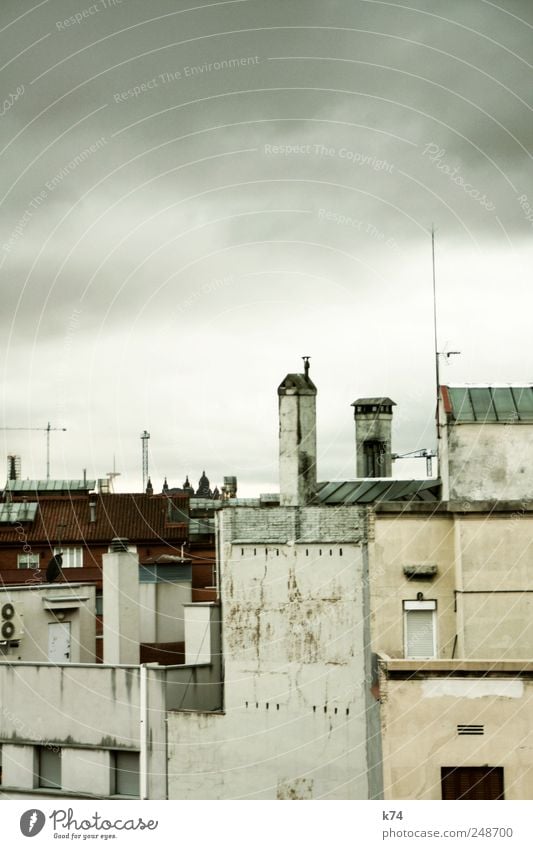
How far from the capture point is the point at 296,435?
741 inches

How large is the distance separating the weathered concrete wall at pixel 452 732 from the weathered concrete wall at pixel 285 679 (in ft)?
10.7

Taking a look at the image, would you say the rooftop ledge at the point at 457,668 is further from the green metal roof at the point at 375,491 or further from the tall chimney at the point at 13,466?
the tall chimney at the point at 13,466

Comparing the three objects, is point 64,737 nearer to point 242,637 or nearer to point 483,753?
point 242,637

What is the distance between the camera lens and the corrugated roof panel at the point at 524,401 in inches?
669

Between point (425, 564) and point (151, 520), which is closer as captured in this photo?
point (425, 564)

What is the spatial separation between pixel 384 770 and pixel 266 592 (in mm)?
4666

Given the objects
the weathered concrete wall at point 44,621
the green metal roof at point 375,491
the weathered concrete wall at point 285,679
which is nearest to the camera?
the weathered concrete wall at point 285,679

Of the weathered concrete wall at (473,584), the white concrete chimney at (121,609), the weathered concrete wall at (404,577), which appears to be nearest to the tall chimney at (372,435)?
the white concrete chimney at (121,609)

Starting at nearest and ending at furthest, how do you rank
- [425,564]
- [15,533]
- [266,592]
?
[425,564] < [266,592] < [15,533]

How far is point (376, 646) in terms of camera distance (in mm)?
16609

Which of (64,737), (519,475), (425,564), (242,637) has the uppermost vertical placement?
(519,475)

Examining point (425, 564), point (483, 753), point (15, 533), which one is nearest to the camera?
point (483, 753)

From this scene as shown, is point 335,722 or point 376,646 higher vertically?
point 376,646
